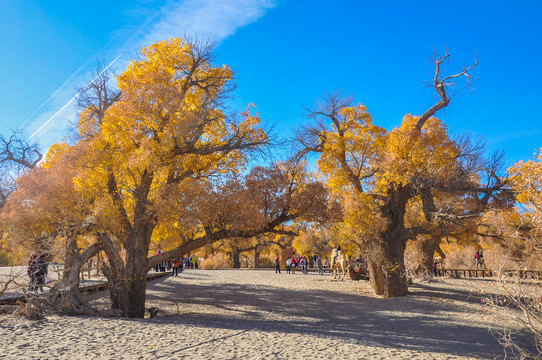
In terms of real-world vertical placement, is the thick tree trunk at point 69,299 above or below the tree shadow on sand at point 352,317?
above

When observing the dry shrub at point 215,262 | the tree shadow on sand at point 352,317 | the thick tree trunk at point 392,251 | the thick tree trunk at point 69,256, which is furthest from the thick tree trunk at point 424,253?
the dry shrub at point 215,262

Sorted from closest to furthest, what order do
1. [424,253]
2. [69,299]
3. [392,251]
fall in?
1. [69,299]
2. [392,251]
3. [424,253]

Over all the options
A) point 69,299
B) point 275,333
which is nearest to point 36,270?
point 69,299

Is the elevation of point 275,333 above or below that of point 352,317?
above

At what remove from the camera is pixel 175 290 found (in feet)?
63.0

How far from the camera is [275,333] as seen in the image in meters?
8.66

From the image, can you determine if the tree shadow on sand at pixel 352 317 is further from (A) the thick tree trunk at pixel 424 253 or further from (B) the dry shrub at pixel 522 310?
(A) the thick tree trunk at pixel 424 253

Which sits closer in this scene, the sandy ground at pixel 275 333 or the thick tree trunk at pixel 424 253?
the sandy ground at pixel 275 333

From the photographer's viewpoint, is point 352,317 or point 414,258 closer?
point 352,317

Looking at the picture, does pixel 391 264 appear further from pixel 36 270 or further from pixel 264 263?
pixel 264 263

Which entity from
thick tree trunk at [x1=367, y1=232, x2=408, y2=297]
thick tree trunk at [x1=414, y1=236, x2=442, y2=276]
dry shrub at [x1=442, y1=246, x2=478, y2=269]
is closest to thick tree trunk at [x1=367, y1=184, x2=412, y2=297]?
thick tree trunk at [x1=367, y1=232, x2=408, y2=297]

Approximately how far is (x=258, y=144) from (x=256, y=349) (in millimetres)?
6961

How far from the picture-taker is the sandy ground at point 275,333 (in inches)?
261

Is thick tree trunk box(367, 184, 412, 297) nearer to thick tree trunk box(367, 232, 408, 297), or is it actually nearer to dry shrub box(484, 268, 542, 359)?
thick tree trunk box(367, 232, 408, 297)
